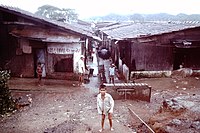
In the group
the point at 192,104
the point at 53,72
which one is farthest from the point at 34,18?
the point at 192,104

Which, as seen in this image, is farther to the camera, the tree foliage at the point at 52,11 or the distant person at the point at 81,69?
the tree foliage at the point at 52,11

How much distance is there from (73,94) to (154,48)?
680 centimetres

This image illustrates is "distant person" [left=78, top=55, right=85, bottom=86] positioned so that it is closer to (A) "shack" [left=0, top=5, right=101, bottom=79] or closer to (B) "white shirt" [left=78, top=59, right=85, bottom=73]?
(B) "white shirt" [left=78, top=59, right=85, bottom=73]

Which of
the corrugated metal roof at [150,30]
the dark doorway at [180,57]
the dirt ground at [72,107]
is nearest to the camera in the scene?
the dirt ground at [72,107]

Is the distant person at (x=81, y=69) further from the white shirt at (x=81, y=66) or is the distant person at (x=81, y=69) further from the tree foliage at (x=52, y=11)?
the tree foliage at (x=52, y=11)

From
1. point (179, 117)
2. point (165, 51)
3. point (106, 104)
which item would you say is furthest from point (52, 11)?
point (179, 117)

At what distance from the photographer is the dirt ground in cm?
943

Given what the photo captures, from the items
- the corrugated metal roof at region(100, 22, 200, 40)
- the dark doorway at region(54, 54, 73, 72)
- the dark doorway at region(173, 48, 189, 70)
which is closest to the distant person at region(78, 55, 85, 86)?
the dark doorway at region(54, 54, 73, 72)

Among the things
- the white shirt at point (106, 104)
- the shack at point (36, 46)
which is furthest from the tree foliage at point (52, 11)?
the white shirt at point (106, 104)

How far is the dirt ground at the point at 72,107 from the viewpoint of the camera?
30.9 ft

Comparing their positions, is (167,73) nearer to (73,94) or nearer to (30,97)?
(73,94)

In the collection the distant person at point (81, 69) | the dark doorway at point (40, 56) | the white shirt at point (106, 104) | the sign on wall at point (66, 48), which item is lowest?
the white shirt at point (106, 104)

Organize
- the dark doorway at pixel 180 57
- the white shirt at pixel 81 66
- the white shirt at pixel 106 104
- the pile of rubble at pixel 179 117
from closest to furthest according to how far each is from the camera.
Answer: the pile of rubble at pixel 179 117 < the white shirt at pixel 106 104 < the white shirt at pixel 81 66 < the dark doorway at pixel 180 57

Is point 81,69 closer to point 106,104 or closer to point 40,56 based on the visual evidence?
point 40,56
